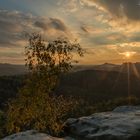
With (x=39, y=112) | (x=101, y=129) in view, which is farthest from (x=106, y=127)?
(x=39, y=112)

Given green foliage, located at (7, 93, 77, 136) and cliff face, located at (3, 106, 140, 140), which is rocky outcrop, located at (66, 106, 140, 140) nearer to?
cliff face, located at (3, 106, 140, 140)

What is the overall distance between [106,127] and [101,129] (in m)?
0.33

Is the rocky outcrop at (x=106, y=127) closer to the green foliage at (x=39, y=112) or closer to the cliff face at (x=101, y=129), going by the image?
the cliff face at (x=101, y=129)

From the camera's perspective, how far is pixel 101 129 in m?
21.1

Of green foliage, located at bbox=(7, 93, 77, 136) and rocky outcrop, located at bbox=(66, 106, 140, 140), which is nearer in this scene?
rocky outcrop, located at bbox=(66, 106, 140, 140)

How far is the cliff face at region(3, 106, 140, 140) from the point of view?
64.2 feet

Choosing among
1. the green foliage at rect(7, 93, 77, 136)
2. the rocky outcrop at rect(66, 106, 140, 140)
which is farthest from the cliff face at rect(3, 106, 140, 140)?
the green foliage at rect(7, 93, 77, 136)

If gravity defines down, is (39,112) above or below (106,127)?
above

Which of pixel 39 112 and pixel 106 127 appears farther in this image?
pixel 39 112

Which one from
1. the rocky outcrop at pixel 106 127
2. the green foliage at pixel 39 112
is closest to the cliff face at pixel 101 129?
the rocky outcrop at pixel 106 127

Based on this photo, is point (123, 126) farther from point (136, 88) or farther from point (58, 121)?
point (136, 88)

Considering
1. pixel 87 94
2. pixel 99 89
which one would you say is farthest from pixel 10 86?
pixel 99 89

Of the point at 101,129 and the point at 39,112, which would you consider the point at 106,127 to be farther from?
the point at 39,112

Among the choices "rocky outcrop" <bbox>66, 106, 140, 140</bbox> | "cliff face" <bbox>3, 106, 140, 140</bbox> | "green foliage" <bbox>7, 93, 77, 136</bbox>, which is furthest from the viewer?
"green foliage" <bbox>7, 93, 77, 136</bbox>
